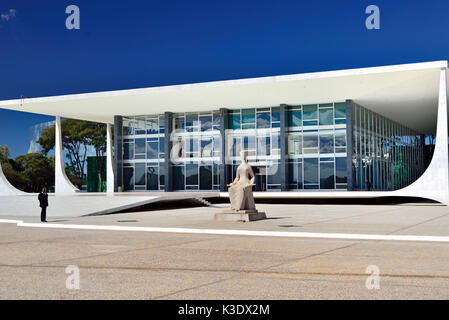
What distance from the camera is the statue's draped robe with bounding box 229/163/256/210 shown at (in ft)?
63.5

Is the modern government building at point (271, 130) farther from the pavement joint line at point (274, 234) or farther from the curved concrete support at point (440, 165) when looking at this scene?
the pavement joint line at point (274, 234)

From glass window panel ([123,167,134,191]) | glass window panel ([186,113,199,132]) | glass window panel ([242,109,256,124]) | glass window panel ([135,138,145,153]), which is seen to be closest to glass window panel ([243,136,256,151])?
glass window panel ([242,109,256,124])

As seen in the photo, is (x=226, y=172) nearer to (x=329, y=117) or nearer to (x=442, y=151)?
(x=329, y=117)

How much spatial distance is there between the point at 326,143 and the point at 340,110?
2.72 meters

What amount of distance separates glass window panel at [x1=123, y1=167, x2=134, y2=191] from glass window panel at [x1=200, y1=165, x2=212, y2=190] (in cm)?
684

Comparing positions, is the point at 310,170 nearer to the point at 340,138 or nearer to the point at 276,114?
the point at 340,138

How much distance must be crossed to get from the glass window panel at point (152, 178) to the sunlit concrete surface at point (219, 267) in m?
30.9

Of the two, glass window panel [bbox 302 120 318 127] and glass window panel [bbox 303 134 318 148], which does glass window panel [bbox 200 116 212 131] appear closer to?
glass window panel [bbox 302 120 318 127]

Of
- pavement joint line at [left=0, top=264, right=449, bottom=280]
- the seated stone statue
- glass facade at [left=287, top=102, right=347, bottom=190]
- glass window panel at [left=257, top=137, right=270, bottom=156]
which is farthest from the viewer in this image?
glass window panel at [left=257, top=137, right=270, bottom=156]

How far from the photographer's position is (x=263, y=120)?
4181 centimetres

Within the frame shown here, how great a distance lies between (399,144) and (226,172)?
21885mm

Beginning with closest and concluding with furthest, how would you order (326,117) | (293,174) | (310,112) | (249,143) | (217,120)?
(326,117)
(310,112)
(293,174)
(249,143)
(217,120)

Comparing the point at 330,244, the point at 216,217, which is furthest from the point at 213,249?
the point at 216,217

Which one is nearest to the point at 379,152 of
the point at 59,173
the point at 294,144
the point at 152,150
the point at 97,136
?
the point at 294,144
